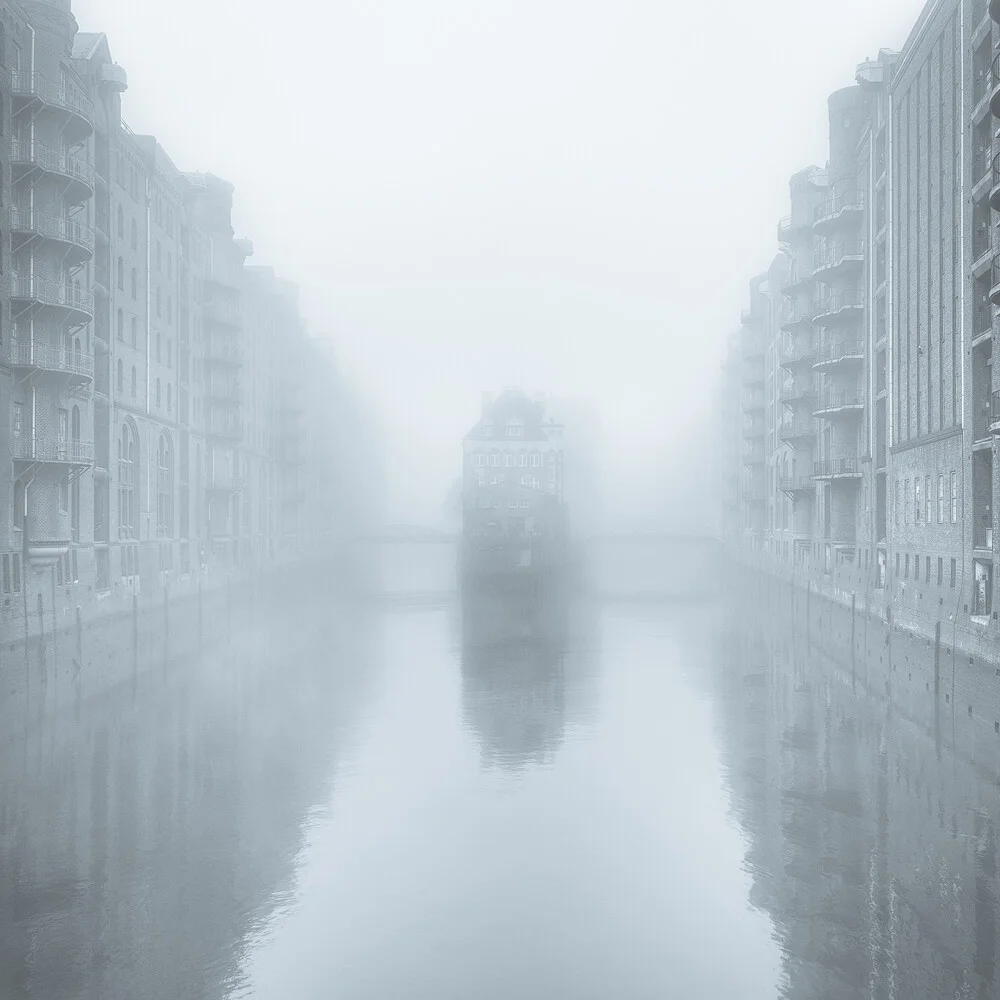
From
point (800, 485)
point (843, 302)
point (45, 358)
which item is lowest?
point (800, 485)

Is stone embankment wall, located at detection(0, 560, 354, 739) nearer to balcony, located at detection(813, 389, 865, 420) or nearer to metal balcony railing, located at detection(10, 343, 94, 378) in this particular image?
metal balcony railing, located at detection(10, 343, 94, 378)

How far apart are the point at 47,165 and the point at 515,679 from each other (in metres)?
26.2

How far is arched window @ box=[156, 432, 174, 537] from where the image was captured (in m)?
62.7

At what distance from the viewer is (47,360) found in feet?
141

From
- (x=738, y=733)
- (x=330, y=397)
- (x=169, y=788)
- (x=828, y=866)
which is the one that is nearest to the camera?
(x=828, y=866)

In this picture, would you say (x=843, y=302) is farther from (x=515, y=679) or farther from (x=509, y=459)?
(x=509, y=459)

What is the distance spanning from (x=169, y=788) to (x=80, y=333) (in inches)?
1132

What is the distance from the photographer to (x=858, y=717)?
35031 mm

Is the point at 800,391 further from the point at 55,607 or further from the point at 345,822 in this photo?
the point at 345,822

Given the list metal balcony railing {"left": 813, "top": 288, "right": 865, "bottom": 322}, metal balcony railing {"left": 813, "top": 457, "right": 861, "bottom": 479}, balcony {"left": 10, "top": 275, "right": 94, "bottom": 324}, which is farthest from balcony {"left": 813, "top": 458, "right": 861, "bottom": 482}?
balcony {"left": 10, "top": 275, "right": 94, "bottom": 324}

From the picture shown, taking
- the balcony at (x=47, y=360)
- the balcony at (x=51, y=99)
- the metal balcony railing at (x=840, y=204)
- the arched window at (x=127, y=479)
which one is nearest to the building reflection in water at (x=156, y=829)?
the balcony at (x=47, y=360)

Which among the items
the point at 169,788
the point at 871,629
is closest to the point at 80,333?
the point at 169,788

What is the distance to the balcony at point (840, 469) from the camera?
5581 cm

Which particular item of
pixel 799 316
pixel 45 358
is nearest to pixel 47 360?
pixel 45 358
